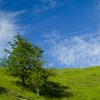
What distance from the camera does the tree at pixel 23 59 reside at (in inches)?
3290

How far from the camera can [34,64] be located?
8338 cm

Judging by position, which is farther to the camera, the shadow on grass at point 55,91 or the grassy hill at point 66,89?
the shadow on grass at point 55,91

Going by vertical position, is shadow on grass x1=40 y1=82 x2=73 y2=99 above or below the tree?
below

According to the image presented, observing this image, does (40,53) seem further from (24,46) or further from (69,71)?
(69,71)

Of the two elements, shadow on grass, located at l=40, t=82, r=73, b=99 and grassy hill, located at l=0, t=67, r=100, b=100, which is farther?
shadow on grass, located at l=40, t=82, r=73, b=99

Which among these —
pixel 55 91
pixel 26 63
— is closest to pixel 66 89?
pixel 55 91

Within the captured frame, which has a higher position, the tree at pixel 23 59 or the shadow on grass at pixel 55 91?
the tree at pixel 23 59

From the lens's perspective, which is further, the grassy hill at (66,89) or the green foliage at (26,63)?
the green foliage at (26,63)

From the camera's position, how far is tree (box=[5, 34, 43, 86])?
83562 millimetres

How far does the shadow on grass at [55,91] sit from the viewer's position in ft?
273

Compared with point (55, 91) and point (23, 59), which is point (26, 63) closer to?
point (23, 59)

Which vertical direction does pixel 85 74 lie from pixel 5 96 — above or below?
above

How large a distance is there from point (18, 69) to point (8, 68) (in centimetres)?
304


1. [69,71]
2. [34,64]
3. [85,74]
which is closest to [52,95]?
[34,64]
